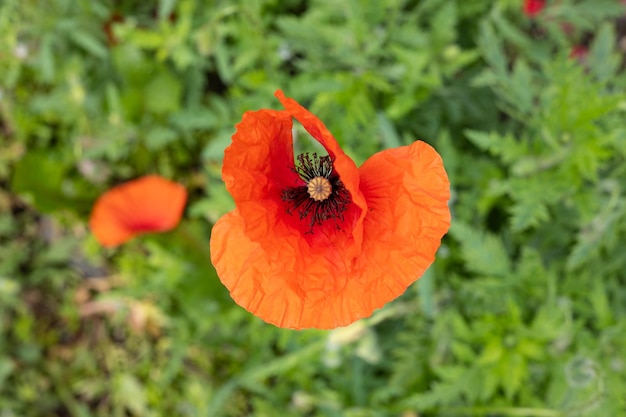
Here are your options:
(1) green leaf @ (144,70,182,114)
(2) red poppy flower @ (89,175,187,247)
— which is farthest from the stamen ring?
(1) green leaf @ (144,70,182,114)

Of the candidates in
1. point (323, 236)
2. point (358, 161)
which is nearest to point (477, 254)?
point (358, 161)

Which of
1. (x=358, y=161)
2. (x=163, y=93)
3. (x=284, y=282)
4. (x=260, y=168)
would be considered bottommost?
(x=284, y=282)

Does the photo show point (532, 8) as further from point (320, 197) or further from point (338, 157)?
point (338, 157)

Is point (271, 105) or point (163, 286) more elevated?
point (271, 105)

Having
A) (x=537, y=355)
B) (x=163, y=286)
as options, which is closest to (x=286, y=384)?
(x=163, y=286)

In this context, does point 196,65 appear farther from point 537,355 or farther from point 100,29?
point 537,355

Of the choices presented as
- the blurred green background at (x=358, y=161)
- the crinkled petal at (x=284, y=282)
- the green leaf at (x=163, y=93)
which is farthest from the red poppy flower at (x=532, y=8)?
the crinkled petal at (x=284, y=282)
